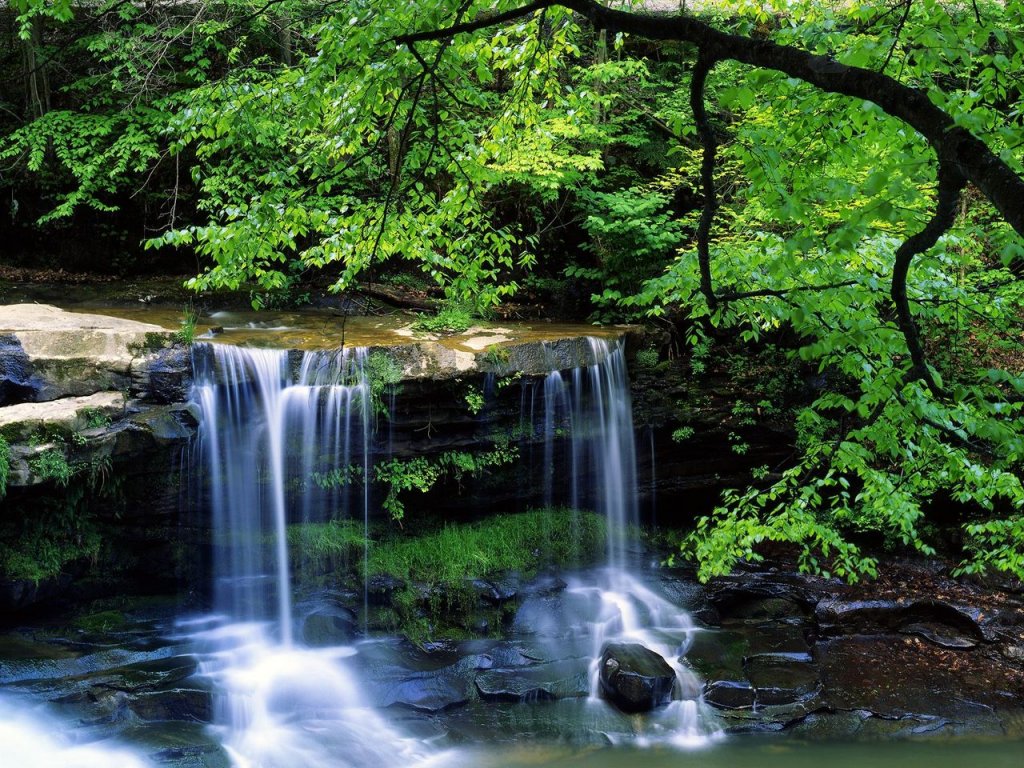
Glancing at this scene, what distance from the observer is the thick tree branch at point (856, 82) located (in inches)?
83.9

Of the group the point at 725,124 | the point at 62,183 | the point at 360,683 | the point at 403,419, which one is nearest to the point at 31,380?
the point at 403,419

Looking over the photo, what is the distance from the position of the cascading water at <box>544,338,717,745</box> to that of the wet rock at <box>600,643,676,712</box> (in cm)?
32

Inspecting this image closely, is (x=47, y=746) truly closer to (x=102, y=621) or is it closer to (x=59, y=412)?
(x=102, y=621)

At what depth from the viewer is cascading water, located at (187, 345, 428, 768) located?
7617mm

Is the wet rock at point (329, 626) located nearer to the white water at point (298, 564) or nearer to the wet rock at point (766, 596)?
the white water at point (298, 564)

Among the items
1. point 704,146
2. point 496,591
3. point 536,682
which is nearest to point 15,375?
point 496,591

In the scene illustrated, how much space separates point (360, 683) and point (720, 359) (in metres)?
6.21

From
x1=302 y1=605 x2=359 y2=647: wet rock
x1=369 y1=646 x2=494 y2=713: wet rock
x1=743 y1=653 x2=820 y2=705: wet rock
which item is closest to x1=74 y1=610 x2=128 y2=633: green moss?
x1=302 y1=605 x2=359 y2=647: wet rock

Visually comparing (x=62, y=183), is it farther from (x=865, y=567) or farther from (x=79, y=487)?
(x=865, y=567)

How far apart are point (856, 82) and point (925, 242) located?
1.77 feet

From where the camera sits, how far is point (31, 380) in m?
7.24

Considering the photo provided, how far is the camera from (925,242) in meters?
2.44

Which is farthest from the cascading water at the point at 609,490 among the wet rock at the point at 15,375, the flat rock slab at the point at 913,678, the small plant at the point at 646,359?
the wet rock at the point at 15,375

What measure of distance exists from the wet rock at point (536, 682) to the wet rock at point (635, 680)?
0.29m
